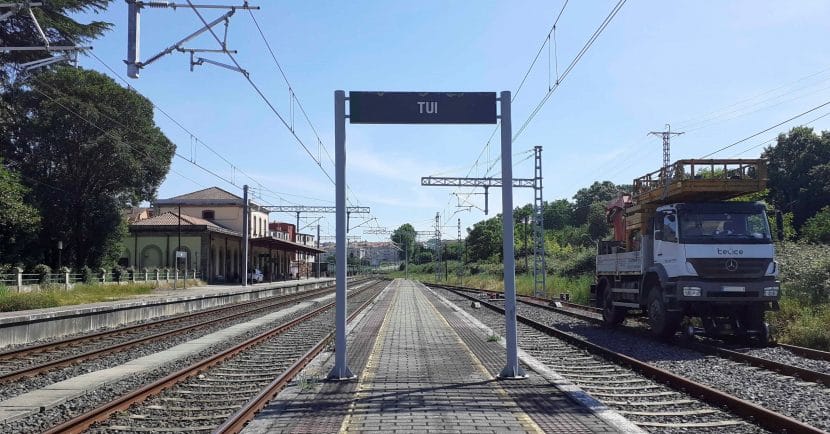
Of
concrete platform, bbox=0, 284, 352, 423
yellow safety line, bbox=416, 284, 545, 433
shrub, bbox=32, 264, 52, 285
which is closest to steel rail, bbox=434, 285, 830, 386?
yellow safety line, bbox=416, 284, 545, 433

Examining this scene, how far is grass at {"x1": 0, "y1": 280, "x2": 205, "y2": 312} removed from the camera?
2281 centimetres

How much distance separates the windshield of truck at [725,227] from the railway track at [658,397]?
2925 millimetres

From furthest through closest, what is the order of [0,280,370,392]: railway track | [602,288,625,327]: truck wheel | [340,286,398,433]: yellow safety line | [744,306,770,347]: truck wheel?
1. [602,288,625,327]: truck wheel
2. [744,306,770,347]: truck wheel
3. [0,280,370,392]: railway track
4. [340,286,398,433]: yellow safety line

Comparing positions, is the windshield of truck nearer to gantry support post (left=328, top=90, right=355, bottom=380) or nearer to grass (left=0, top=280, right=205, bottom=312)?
gantry support post (left=328, top=90, right=355, bottom=380)

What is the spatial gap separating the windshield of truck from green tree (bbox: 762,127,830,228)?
40.5m

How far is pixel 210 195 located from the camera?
83.9 m

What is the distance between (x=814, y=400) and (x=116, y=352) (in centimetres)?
1302

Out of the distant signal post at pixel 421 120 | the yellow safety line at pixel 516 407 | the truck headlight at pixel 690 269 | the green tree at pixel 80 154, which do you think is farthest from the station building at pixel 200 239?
the distant signal post at pixel 421 120

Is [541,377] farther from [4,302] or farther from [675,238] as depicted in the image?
[4,302]

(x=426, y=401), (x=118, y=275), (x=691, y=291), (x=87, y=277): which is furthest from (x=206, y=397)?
(x=118, y=275)

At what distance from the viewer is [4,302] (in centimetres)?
2231

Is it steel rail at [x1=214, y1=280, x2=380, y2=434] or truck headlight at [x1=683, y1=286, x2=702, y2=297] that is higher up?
truck headlight at [x1=683, y1=286, x2=702, y2=297]

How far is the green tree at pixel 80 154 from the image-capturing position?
42156 mm

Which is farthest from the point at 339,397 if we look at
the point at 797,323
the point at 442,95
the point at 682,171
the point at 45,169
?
the point at 45,169
